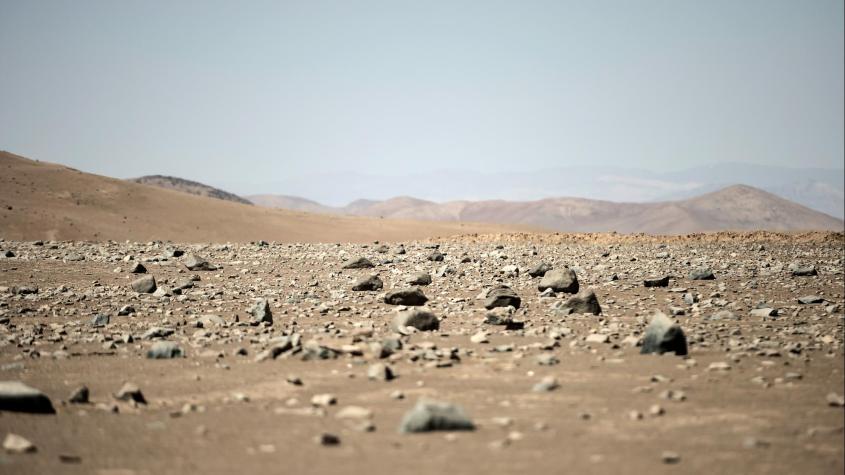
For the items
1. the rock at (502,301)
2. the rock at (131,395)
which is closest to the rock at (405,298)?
the rock at (502,301)

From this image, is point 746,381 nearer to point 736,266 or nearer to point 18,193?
point 736,266

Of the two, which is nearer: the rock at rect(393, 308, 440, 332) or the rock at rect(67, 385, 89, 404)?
the rock at rect(67, 385, 89, 404)

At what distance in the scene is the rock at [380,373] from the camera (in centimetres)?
625

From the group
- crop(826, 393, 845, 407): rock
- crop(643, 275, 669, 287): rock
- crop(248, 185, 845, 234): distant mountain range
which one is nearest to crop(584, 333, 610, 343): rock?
crop(826, 393, 845, 407): rock

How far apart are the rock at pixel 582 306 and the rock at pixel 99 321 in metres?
6.57

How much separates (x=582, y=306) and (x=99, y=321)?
700 cm

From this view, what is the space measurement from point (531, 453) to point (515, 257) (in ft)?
51.7

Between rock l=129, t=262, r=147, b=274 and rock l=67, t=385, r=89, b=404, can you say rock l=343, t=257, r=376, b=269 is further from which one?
rock l=67, t=385, r=89, b=404

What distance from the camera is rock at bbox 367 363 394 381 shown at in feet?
20.5

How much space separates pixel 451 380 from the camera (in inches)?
246

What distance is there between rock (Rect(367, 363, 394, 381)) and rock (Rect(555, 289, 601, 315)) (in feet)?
13.6

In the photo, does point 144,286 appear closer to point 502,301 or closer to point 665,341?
point 502,301

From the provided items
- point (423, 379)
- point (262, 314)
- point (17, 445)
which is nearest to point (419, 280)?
point (262, 314)

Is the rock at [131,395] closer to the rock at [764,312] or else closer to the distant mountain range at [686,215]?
the rock at [764,312]
